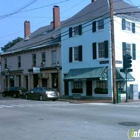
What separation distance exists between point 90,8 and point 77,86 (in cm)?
934

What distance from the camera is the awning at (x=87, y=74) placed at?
28.4 metres

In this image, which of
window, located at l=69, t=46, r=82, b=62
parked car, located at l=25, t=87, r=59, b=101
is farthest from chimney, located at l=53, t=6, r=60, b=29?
parked car, located at l=25, t=87, r=59, b=101

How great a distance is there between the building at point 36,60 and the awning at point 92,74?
2.89 meters

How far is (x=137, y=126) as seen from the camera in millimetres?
10609

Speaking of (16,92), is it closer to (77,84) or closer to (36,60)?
(36,60)

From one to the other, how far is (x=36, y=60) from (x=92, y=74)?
11.3 meters

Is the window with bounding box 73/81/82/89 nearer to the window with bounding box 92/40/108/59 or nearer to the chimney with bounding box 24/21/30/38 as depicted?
the window with bounding box 92/40/108/59

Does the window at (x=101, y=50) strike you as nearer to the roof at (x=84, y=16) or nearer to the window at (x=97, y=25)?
the window at (x=97, y=25)

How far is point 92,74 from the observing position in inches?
1152

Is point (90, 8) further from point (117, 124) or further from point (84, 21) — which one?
point (117, 124)

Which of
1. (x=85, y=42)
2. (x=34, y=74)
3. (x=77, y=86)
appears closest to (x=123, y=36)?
(x=85, y=42)

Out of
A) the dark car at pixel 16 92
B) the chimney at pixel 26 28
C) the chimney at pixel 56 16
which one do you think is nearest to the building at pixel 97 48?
the dark car at pixel 16 92

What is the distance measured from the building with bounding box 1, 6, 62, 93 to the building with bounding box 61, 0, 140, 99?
1.87 metres

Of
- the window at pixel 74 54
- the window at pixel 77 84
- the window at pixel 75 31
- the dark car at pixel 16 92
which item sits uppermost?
the window at pixel 75 31
